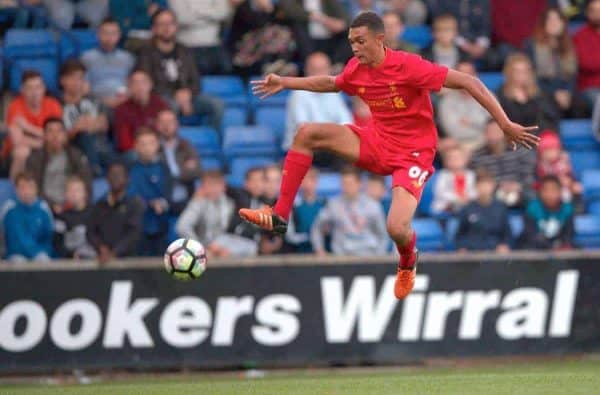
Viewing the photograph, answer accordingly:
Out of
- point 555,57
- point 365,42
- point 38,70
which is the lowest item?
point 555,57

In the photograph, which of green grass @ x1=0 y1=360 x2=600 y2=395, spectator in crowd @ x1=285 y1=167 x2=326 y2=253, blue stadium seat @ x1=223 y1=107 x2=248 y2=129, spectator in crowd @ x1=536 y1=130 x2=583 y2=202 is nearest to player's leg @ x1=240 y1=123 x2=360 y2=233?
green grass @ x1=0 y1=360 x2=600 y2=395

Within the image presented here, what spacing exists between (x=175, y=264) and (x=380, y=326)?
135 inches

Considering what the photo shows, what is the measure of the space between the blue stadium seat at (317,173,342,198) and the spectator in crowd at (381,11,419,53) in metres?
1.47

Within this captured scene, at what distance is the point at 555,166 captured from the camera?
16.6 metres

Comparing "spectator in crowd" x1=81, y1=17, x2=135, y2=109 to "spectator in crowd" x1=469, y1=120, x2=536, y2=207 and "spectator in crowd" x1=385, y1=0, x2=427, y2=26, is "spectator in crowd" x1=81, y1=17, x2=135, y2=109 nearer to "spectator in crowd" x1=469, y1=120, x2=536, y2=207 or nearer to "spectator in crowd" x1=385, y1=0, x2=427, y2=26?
"spectator in crowd" x1=385, y1=0, x2=427, y2=26

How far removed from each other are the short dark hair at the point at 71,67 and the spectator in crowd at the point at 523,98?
439 cm

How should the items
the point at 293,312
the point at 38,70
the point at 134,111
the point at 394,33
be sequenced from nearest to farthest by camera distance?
1. the point at 293,312
2. the point at 134,111
3. the point at 38,70
4. the point at 394,33

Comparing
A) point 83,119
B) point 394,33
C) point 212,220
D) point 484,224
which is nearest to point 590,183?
point 484,224

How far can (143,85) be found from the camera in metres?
16.2

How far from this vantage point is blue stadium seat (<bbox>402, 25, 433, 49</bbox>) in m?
18.1

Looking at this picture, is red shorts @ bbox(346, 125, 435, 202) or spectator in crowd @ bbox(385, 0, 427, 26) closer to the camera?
red shorts @ bbox(346, 125, 435, 202)

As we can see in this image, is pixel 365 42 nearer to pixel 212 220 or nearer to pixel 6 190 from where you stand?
pixel 212 220

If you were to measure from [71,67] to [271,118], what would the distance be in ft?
7.60

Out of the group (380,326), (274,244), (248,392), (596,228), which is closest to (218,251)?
(274,244)
